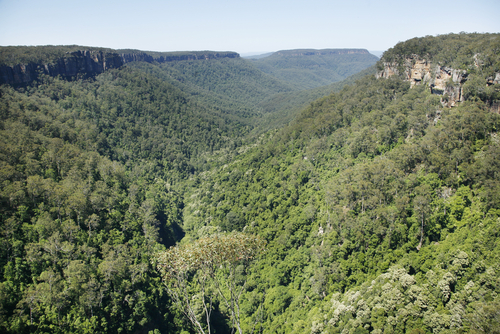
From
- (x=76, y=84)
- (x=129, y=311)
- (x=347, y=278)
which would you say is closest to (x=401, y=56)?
(x=347, y=278)

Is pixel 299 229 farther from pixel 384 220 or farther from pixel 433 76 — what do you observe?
pixel 433 76

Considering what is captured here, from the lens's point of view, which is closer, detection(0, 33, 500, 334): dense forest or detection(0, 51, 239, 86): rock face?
detection(0, 33, 500, 334): dense forest

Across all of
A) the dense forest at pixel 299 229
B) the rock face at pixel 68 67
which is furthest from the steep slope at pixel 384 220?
the rock face at pixel 68 67

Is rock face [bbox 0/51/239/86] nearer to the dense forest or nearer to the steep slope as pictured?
the dense forest

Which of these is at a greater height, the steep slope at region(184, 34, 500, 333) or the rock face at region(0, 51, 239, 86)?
the rock face at region(0, 51, 239, 86)

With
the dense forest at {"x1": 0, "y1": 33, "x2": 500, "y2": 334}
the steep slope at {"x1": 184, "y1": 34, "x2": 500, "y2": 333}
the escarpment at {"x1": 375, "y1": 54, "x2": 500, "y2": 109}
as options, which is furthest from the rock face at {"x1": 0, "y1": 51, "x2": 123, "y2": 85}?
the escarpment at {"x1": 375, "y1": 54, "x2": 500, "y2": 109}
